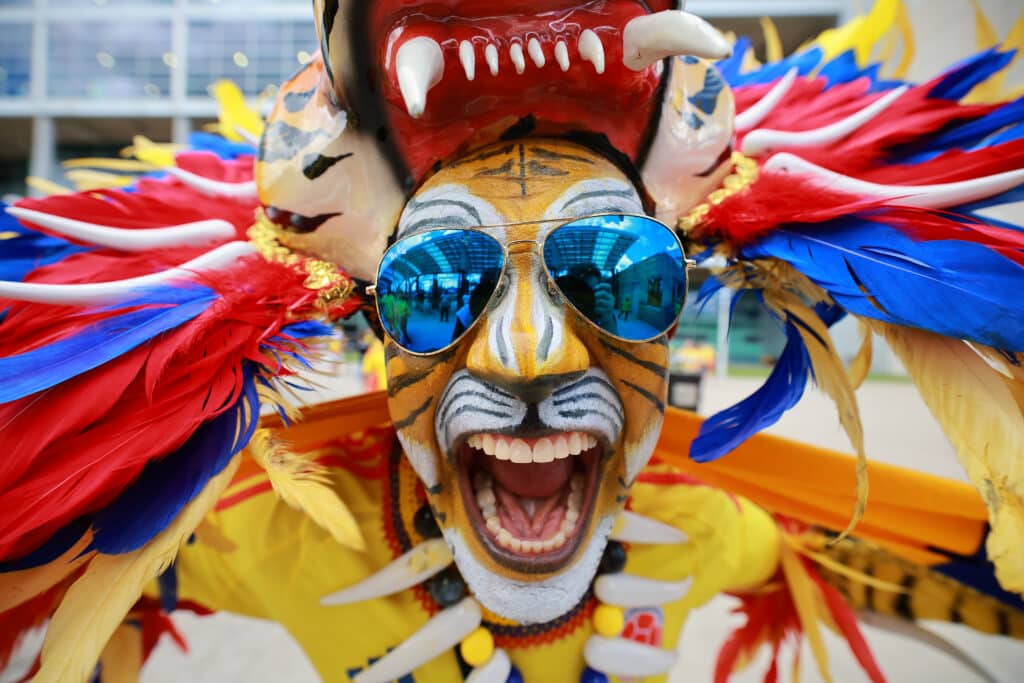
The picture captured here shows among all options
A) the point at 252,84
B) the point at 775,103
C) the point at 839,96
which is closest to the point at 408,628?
the point at 775,103

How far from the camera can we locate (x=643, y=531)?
113 centimetres

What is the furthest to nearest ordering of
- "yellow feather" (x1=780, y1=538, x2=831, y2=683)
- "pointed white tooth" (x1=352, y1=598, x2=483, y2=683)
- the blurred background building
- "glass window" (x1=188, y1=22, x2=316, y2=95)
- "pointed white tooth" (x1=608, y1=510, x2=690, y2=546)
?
"glass window" (x1=188, y1=22, x2=316, y2=95)
the blurred background building
"yellow feather" (x1=780, y1=538, x2=831, y2=683)
"pointed white tooth" (x1=608, y1=510, x2=690, y2=546)
"pointed white tooth" (x1=352, y1=598, x2=483, y2=683)

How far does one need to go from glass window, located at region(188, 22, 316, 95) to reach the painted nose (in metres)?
13.9

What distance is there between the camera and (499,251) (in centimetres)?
78

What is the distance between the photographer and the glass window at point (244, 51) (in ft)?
41.6

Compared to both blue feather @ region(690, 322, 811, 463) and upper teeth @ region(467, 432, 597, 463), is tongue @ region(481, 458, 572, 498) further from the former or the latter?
blue feather @ region(690, 322, 811, 463)

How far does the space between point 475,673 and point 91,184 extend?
1.41m

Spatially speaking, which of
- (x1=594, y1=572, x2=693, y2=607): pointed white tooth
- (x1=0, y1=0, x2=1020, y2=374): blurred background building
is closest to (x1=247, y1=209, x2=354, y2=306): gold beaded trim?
(x1=594, y1=572, x2=693, y2=607): pointed white tooth

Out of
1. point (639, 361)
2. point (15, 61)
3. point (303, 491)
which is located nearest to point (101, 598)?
point (303, 491)

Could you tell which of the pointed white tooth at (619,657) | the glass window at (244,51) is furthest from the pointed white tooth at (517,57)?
the glass window at (244,51)

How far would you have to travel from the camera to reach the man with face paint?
0.75m

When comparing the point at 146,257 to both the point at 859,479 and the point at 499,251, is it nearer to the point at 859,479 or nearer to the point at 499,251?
the point at 499,251

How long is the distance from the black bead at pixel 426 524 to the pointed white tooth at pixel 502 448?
13.3 inches

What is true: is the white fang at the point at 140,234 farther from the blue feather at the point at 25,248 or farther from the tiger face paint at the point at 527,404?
the tiger face paint at the point at 527,404
